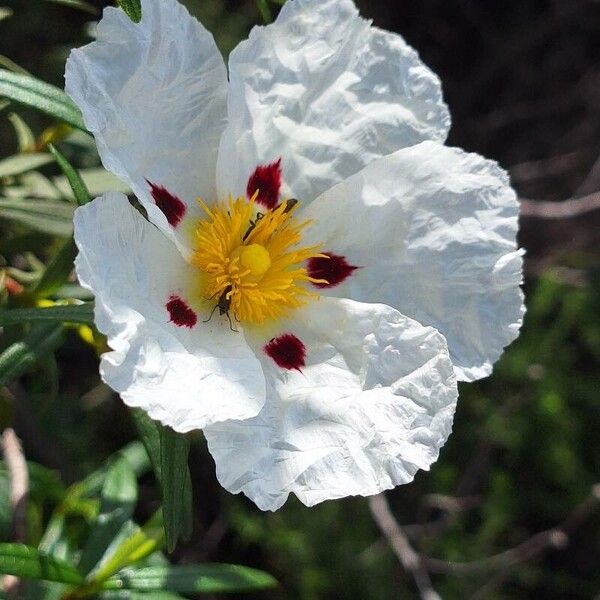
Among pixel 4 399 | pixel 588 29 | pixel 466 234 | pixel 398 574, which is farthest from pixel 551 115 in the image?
pixel 4 399

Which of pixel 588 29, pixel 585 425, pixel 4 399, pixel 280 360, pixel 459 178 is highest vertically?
pixel 459 178

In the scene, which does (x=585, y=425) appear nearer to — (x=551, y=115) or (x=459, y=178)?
(x=551, y=115)

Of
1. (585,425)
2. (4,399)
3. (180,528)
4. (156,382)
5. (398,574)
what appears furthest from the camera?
(585,425)

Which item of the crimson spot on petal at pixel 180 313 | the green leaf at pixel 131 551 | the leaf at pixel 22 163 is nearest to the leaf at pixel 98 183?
the leaf at pixel 22 163

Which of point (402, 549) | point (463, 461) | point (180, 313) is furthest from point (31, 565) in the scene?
point (463, 461)

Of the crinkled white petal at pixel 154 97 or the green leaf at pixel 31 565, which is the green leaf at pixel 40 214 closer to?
the crinkled white petal at pixel 154 97
